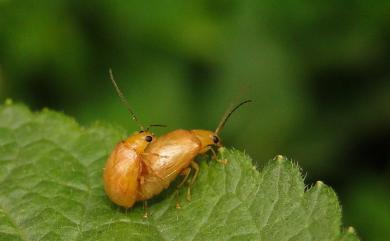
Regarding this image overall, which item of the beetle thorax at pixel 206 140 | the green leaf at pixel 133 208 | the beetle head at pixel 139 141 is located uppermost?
the beetle head at pixel 139 141

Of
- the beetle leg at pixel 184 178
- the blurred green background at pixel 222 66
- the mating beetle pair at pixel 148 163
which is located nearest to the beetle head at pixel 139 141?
the mating beetle pair at pixel 148 163

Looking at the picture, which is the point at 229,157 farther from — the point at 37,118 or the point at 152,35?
the point at 152,35

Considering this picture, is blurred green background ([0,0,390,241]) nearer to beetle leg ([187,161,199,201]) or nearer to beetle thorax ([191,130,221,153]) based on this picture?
beetle thorax ([191,130,221,153])

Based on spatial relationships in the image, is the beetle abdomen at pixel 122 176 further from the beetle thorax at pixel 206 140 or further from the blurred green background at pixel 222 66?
the blurred green background at pixel 222 66

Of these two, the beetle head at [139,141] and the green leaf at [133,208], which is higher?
the beetle head at [139,141]

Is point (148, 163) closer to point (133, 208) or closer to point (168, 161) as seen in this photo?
Result: point (168, 161)

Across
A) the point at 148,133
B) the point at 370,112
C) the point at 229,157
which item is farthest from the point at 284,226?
the point at 370,112

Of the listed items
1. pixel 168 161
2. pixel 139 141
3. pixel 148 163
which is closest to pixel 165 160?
pixel 168 161
